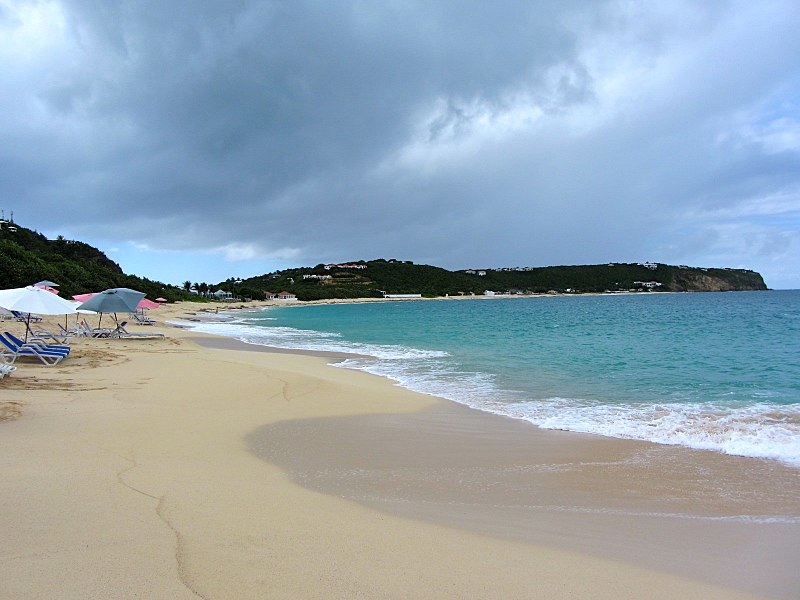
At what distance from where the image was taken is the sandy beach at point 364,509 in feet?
10.4

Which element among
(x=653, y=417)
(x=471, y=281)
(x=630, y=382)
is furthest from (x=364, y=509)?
(x=471, y=281)

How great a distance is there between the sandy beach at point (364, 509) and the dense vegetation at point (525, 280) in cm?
13864

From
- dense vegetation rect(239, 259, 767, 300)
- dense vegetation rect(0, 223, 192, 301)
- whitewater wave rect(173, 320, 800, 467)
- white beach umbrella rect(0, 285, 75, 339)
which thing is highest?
dense vegetation rect(239, 259, 767, 300)

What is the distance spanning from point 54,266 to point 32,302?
39.3 metres

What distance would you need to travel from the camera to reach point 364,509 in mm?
4457

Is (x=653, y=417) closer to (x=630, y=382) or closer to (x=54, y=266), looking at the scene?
(x=630, y=382)

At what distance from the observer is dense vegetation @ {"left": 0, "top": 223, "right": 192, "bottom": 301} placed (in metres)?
36.4

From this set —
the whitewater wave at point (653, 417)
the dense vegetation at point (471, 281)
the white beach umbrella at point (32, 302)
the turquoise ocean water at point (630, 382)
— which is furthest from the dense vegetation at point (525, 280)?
the whitewater wave at point (653, 417)

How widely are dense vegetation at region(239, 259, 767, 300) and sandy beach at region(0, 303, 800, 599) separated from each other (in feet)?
455

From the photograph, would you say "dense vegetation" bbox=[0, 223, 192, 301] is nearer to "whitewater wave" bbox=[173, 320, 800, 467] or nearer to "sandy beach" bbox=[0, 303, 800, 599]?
"sandy beach" bbox=[0, 303, 800, 599]

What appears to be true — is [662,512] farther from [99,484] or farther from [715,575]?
[99,484]

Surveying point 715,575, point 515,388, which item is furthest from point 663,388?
point 715,575

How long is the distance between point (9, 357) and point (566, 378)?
14.7 meters

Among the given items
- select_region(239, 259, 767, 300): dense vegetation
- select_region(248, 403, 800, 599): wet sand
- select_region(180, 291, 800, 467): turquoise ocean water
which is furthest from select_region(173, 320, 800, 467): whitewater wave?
select_region(239, 259, 767, 300): dense vegetation
